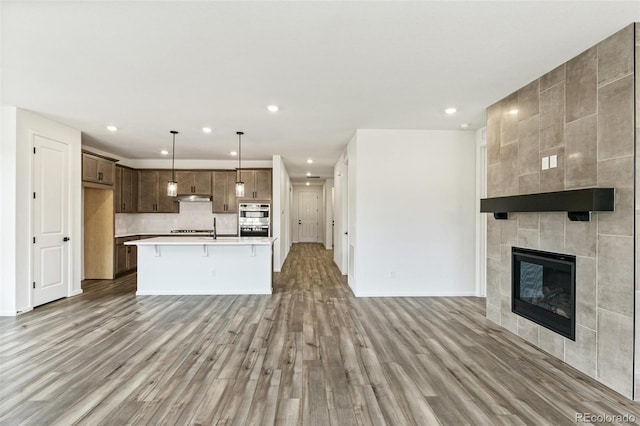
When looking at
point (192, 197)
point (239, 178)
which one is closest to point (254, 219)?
point (239, 178)

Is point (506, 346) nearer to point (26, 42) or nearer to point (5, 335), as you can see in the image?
point (26, 42)

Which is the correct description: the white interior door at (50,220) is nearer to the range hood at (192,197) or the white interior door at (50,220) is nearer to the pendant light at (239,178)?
the pendant light at (239,178)

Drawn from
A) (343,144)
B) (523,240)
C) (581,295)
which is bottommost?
(581,295)

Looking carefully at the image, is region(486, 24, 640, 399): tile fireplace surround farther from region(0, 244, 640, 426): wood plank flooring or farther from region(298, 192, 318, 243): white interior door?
region(298, 192, 318, 243): white interior door

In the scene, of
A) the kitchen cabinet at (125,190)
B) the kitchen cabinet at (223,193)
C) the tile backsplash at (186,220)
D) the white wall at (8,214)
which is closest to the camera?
the white wall at (8,214)

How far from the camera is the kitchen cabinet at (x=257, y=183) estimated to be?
782cm

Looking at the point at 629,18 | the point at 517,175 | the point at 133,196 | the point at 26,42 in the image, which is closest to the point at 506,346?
the point at 517,175

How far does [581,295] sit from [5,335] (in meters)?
5.73

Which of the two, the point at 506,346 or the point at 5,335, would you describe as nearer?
the point at 506,346

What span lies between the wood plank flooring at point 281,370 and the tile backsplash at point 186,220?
12.1 feet

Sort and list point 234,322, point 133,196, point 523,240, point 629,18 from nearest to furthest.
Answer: point 629,18, point 523,240, point 234,322, point 133,196

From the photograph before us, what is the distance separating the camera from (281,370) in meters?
2.76

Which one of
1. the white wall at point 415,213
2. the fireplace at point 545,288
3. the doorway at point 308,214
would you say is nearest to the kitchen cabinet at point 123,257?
the white wall at point 415,213

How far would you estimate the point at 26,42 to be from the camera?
257 centimetres
